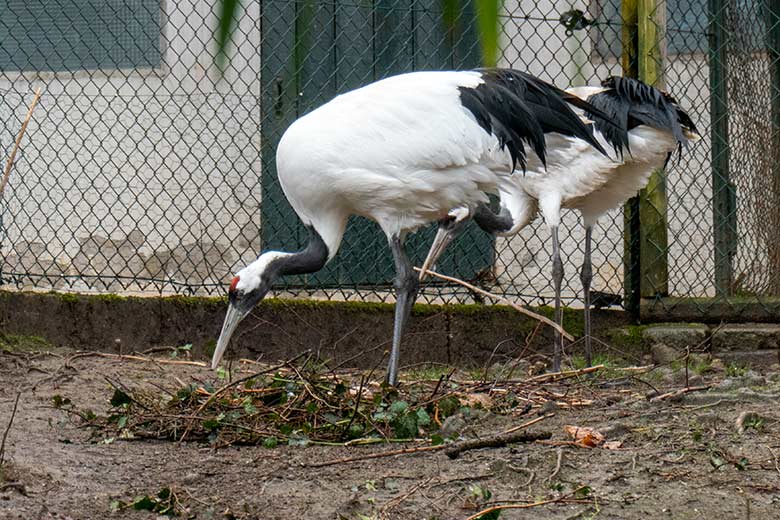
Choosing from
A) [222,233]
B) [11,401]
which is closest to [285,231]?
[222,233]

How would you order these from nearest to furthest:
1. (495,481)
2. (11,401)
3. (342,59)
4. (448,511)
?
1. (448,511)
2. (495,481)
3. (11,401)
4. (342,59)

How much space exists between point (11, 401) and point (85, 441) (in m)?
0.75

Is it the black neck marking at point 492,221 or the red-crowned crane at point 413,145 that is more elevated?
the red-crowned crane at point 413,145

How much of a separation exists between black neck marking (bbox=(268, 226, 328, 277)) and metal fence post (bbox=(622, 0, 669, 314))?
197 centimetres

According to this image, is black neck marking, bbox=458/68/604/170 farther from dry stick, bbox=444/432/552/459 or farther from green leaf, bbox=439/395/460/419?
dry stick, bbox=444/432/552/459

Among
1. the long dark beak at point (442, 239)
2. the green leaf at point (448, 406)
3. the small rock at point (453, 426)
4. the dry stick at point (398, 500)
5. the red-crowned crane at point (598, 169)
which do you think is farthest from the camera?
the red-crowned crane at point (598, 169)

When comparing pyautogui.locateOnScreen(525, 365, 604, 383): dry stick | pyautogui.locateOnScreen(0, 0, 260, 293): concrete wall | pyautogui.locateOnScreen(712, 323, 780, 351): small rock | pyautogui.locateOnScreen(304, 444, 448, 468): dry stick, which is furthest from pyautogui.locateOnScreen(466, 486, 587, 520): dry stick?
pyautogui.locateOnScreen(0, 0, 260, 293): concrete wall

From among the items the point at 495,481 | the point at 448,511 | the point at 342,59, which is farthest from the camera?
the point at 342,59

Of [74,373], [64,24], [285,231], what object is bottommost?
[74,373]

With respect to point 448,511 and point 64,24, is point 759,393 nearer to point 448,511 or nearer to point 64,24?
point 448,511

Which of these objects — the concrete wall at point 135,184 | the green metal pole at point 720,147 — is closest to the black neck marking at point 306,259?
the concrete wall at point 135,184

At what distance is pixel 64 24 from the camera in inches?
273

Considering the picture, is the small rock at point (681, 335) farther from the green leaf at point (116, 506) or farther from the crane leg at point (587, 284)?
the green leaf at point (116, 506)

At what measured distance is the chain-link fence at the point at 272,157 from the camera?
638 centimetres
